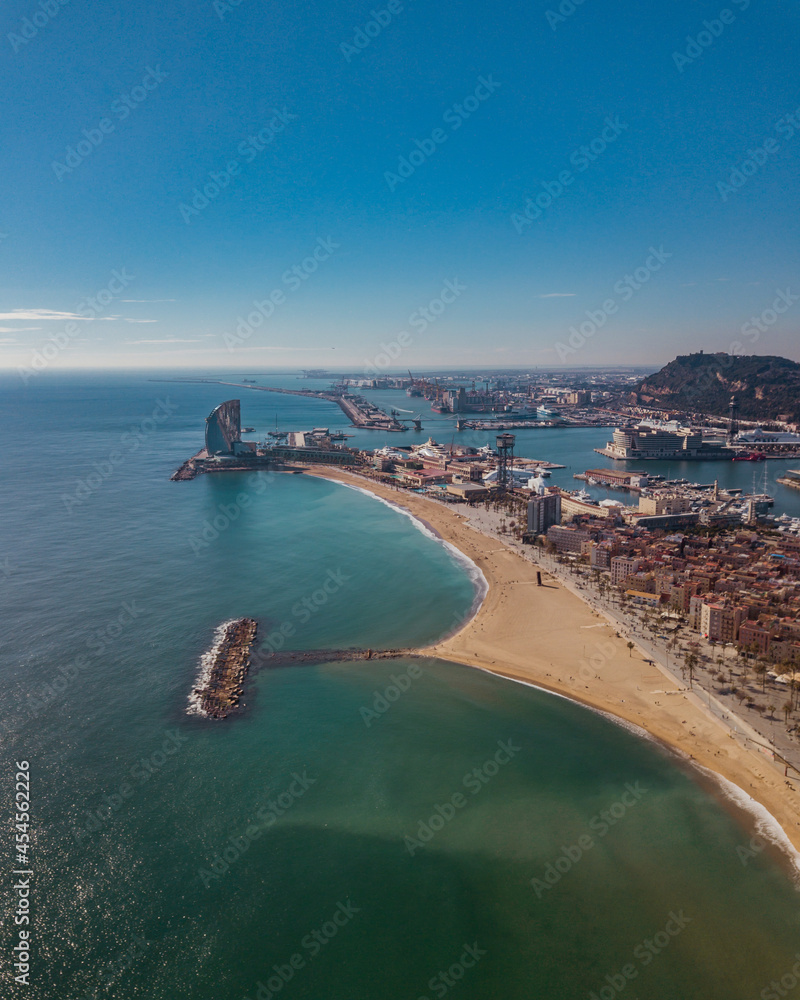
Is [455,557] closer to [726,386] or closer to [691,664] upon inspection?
[691,664]

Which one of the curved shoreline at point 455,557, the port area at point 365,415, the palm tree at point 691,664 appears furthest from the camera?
the port area at point 365,415

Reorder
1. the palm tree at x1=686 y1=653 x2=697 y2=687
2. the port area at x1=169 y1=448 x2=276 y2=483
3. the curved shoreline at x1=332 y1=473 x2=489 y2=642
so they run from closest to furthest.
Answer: the palm tree at x1=686 y1=653 x2=697 y2=687, the curved shoreline at x1=332 y1=473 x2=489 y2=642, the port area at x1=169 y1=448 x2=276 y2=483

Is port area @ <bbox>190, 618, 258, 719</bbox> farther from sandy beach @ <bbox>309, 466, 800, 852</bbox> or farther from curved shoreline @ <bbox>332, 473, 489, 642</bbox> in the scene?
curved shoreline @ <bbox>332, 473, 489, 642</bbox>

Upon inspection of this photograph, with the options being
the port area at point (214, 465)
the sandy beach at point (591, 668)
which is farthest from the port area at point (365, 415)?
the sandy beach at point (591, 668)

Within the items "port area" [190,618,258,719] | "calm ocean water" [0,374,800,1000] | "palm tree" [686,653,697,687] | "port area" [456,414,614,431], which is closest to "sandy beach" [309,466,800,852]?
"palm tree" [686,653,697,687]

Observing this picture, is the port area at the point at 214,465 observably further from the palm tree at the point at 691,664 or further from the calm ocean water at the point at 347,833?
the palm tree at the point at 691,664

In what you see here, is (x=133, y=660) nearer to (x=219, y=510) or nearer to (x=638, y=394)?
(x=219, y=510)

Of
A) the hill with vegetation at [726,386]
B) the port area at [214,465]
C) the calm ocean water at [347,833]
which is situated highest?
the hill with vegetation at [726,386]
